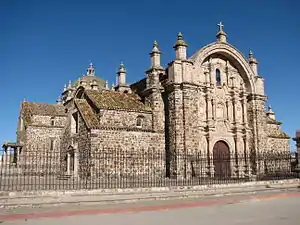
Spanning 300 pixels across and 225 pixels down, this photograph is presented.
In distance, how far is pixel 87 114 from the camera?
76.4 ft

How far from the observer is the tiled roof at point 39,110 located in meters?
35.9

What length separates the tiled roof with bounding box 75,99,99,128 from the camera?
875 inches

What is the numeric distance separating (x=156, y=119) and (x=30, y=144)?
649 inches

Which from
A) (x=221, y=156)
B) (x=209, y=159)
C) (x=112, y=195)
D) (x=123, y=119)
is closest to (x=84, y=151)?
(x=123, y=119)

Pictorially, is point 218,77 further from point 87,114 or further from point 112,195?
point 112,195

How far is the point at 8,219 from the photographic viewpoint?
888 cm

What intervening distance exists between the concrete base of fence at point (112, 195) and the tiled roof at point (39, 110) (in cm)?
2458

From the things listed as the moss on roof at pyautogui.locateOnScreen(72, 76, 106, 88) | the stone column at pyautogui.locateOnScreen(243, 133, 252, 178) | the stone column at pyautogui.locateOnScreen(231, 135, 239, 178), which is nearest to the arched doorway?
the stone column at pyautogui.locateOnScreen(231, 135, 239, 178)

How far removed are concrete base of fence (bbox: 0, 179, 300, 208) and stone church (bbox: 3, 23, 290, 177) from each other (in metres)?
5.96

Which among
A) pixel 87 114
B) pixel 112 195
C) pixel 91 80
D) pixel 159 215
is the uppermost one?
pixel 91 80

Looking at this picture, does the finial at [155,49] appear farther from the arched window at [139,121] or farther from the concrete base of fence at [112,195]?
the concrete base of fence at [112,195]

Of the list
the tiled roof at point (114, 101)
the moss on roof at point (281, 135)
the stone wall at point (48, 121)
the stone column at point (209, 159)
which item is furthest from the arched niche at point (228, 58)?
the stone wall at point (48, 121)

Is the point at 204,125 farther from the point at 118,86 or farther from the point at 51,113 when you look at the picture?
the point at 51,113

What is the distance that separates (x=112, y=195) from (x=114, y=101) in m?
12.8
